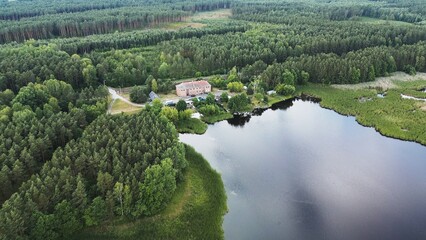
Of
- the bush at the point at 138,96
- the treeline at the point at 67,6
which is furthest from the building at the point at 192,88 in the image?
the treeline at the point at 67,6

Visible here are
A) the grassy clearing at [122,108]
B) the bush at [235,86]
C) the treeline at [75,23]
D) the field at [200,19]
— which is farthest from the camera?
the field at [200,19]

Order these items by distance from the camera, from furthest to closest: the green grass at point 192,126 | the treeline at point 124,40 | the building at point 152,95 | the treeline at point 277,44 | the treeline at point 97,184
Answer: the treeline at point 124,40, the treeline at point 277,44, the building at point 152,95, the green grass at point 192,126, the treeline at point 97,184

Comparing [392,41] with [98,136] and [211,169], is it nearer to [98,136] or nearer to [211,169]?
[211,169]

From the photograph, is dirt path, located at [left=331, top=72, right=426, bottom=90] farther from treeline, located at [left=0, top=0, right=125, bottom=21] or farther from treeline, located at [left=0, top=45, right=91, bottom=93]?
treeline, located at [left=0, top=0, right=125, bottom=21]

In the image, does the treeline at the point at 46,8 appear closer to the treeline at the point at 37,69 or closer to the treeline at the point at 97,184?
the treeline at the point at 37,69

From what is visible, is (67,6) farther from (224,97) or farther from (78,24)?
(224,97)

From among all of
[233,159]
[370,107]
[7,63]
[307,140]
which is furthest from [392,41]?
[7,63]

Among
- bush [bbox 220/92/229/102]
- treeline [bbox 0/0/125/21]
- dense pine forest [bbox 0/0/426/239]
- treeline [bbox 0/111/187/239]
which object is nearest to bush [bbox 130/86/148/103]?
dense pine forest [bbox 0/0/426/239]
